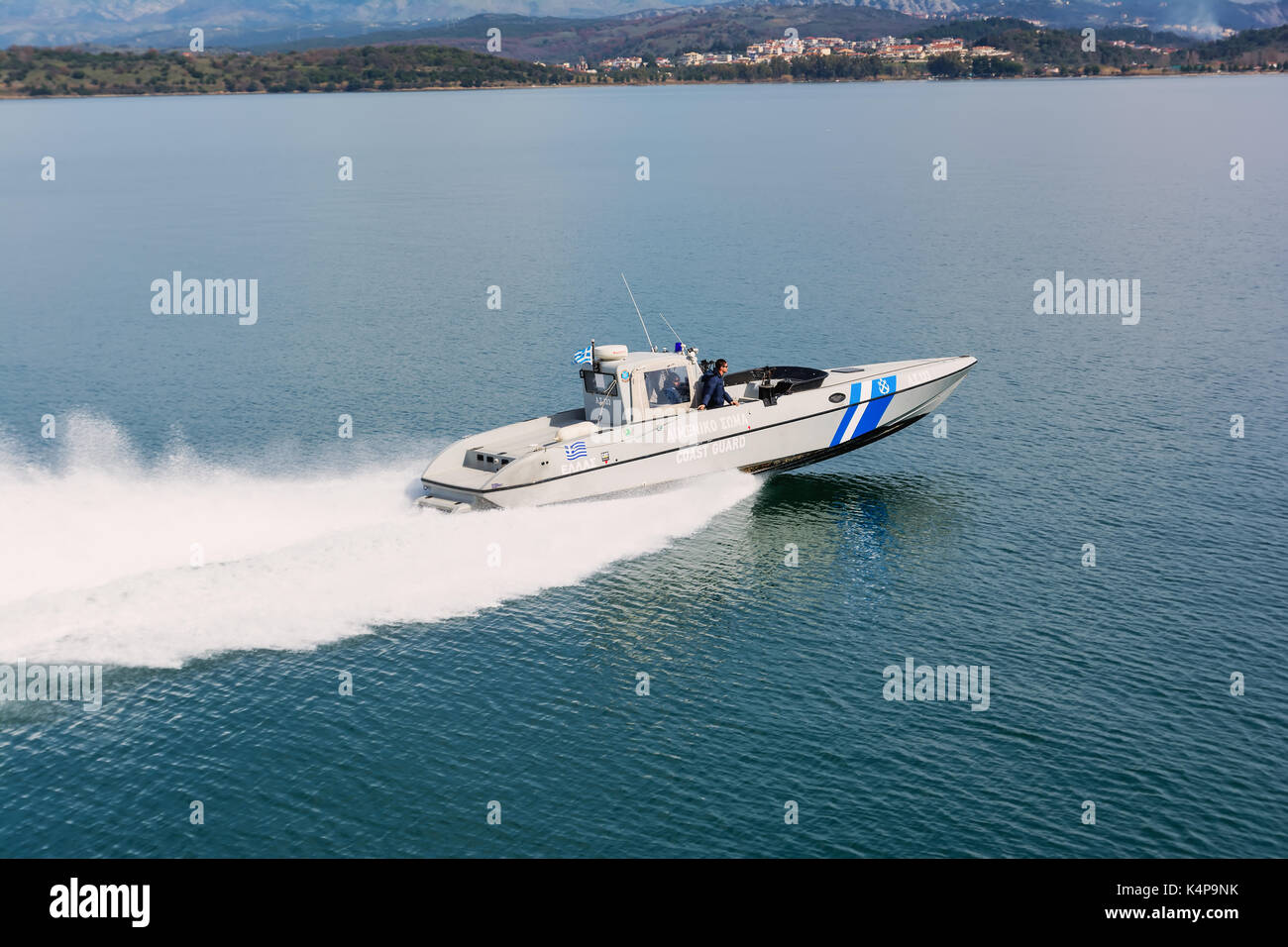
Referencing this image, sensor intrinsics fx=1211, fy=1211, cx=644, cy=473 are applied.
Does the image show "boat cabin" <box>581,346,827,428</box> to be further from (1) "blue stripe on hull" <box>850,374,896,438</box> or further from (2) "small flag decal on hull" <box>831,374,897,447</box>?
(1) "blue stripe on hull" <box>850,374,896,438</box>

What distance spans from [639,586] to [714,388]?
686cm

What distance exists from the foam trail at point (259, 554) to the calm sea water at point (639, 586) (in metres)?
0.10

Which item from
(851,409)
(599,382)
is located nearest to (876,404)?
(851,409)

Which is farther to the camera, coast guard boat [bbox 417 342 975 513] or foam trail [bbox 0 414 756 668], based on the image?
coast guard boat [bbox 417 342 975 513]

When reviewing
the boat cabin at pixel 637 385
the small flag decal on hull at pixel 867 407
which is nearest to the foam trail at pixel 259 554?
the boat cabin at pixel 637 385

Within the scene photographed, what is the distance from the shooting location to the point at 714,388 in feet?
108

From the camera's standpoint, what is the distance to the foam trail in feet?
81.4

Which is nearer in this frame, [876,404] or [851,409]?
[851,409]

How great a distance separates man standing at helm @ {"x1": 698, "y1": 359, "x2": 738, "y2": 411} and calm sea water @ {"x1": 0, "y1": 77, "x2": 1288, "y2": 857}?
7.64 ft

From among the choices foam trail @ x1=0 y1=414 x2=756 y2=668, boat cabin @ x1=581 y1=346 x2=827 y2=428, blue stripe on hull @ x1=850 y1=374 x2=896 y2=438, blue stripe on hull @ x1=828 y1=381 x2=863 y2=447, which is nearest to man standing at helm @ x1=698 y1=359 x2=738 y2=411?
boat cabin @ x1=581 y1=346 x2=827 y2=428

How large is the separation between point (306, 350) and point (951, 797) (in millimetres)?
38878

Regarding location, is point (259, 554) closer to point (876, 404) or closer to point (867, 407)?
point (867, 407)

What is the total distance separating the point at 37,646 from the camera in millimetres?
23578
